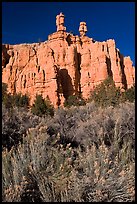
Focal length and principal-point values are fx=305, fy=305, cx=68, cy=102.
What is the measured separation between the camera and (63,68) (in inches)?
1768

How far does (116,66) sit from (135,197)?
145 feet

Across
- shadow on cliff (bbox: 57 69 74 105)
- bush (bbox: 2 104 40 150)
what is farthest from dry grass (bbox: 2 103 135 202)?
shadow on cliff (bbox: 57 69 74 105)

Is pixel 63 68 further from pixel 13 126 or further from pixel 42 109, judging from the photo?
pixel 13 126

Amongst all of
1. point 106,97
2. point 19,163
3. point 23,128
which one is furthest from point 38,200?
point 106,97

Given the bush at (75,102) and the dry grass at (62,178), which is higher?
the bush at (75,102)

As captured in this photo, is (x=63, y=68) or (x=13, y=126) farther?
(x=63, y=68)

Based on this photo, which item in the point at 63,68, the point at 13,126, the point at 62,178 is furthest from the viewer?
the point at 63,68

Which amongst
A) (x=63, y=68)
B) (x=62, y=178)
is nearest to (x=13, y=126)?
(x=62, y=178)

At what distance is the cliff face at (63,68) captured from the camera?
41938mm

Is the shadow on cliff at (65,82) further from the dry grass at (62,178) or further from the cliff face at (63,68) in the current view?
the dry grass at (62,178)

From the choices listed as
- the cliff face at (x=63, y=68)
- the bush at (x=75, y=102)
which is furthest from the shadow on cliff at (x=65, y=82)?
the bush at (x=75, y=102)

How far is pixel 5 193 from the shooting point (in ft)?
11.2

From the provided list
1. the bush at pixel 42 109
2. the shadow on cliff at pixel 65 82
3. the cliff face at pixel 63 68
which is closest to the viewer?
the bush at pixel 42 109

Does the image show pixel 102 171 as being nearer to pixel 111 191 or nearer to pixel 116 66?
pixel 111 191
